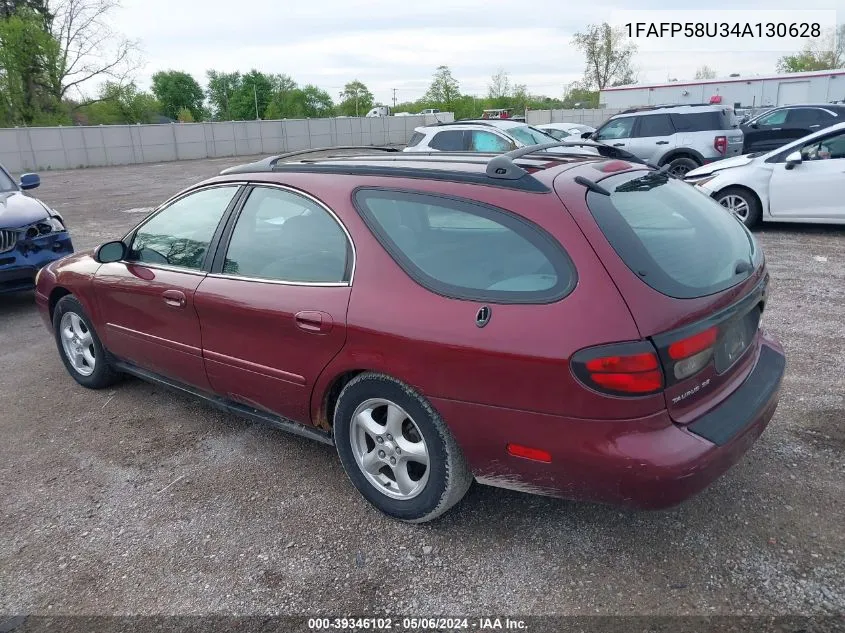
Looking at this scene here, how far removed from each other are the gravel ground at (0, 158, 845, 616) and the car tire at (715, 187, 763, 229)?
225 inches

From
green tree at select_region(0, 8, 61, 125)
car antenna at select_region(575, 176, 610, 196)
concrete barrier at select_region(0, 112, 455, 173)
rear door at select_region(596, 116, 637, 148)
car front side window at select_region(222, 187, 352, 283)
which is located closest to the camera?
car antenna at select_region(575, 176, 610, 196)

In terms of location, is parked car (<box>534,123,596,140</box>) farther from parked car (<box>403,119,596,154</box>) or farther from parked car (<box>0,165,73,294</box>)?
parked car (<box>0,165,73,294</box>)

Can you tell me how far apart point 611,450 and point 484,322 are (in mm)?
658

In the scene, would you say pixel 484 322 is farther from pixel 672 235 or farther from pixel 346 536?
pixel 346 536

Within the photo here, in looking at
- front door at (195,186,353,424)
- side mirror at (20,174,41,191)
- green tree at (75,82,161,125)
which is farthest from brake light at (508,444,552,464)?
green tree at (75,82,161,125)

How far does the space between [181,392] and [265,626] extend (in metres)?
1.95

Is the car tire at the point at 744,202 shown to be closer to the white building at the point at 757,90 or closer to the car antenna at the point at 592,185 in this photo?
the car antenna at the point at 592,185

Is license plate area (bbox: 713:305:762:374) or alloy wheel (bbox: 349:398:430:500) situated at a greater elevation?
license plate area (bbox: 713:305:762:374)

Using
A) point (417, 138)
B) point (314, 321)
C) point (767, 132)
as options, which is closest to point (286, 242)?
point (314, 321)

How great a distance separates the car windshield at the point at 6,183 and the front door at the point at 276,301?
5.56 m

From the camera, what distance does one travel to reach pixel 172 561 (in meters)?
2.94

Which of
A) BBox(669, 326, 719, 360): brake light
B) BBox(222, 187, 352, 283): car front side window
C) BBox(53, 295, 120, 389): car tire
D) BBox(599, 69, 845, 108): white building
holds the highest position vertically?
BBox(599, 69, 845, 108): white building

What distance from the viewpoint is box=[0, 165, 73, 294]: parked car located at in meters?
6.62

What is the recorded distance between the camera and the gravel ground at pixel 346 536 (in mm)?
2633
